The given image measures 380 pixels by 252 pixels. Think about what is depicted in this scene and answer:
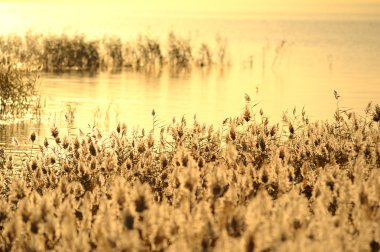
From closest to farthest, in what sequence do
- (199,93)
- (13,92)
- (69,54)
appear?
1. (13,92)
2. (199,93)
3. (69,54)

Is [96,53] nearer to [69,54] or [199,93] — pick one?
[69,54]

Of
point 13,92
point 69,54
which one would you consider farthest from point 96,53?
point 13,92

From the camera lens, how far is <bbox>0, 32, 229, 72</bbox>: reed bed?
119ft

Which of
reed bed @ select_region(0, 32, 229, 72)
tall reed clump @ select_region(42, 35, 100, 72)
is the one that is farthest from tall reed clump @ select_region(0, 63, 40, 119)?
tall reed clump @ select_region(42, 35, 100, 72)

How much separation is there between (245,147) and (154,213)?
5282mm

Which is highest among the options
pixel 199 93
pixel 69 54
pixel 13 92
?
pixel 69 54

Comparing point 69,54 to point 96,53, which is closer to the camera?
point 69,54

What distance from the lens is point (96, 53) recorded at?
128 feet

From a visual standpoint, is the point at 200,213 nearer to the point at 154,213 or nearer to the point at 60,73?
the point at 154,213

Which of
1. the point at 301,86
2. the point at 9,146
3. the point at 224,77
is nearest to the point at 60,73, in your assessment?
the point at 224,77

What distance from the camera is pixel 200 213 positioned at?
19.7 feet

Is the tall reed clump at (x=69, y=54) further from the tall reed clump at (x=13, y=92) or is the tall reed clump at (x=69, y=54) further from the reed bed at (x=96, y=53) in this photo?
the tall reed clump at (x=13, y=92)

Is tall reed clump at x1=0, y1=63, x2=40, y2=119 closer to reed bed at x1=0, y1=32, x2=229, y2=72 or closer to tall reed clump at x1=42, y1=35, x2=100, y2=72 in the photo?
reed bed at x1=0, y1=32, x2=229, y2=72

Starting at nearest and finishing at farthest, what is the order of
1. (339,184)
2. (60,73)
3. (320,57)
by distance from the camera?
(339,184), (60,73), (320,57)
